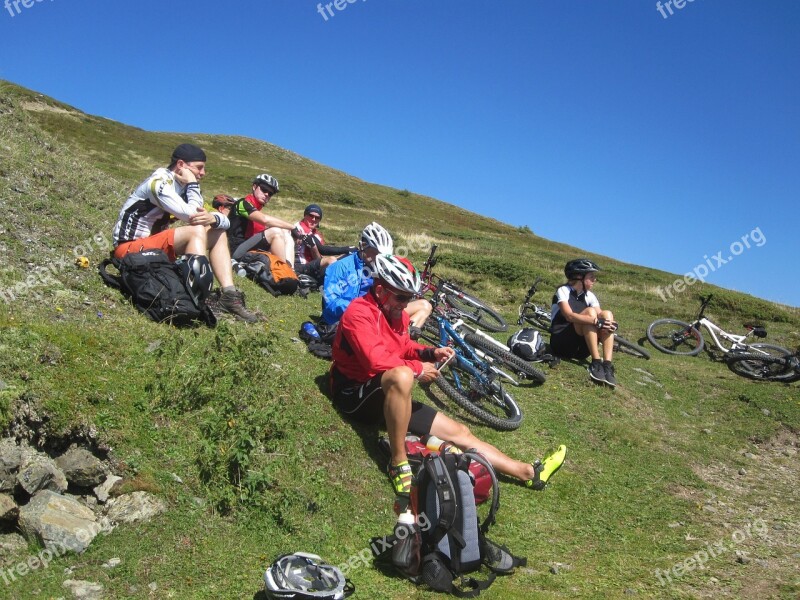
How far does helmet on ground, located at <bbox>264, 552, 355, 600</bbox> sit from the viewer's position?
3.63 meters

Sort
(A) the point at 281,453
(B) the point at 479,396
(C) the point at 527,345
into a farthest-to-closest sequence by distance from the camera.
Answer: (C) the point at 527,345, (B) the point at 479,396, (A) the point at 281,453

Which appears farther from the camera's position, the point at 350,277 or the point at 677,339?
the point at 677,339

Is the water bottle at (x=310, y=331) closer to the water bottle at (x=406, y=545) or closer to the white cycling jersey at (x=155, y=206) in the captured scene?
the white cycling jersey at (x=155, y=206)

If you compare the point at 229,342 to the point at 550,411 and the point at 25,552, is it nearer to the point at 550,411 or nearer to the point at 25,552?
the point at 25,552

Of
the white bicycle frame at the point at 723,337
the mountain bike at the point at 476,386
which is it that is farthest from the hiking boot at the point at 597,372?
the white bicycle frame at the point at 723,337

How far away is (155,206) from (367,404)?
365 cm

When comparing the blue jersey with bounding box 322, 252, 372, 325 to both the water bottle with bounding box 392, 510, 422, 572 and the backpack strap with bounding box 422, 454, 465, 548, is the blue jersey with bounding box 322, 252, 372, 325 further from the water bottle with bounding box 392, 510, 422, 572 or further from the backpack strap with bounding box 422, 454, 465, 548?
the water bottle with bounding box 392, 510, 422, 572

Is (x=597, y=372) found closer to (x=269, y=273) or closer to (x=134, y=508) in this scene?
(x=269, y=273)

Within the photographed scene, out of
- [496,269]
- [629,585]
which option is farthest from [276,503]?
[496,269]

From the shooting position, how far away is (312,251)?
11.6 metres

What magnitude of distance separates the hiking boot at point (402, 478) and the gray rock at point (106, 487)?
232 centimetres

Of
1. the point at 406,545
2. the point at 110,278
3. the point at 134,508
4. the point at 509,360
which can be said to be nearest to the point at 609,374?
the point at 509,360

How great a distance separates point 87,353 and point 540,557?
4.27 m

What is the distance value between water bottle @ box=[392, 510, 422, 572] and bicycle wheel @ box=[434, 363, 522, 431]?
127 inches
